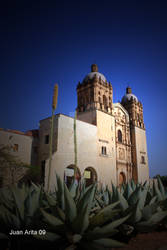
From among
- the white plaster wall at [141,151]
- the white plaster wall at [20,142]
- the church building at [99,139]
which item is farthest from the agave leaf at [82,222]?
the white plaster wall at [141,151]

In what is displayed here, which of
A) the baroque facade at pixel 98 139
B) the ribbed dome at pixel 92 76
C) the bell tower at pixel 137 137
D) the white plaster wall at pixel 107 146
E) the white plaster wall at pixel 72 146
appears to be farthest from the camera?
the bell tower at pixel 137 137

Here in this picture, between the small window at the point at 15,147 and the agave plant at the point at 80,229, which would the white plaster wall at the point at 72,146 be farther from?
the agave plant at the point at 80,229

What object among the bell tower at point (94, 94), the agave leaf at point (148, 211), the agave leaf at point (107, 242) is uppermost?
the bell tower at point (94, 94)

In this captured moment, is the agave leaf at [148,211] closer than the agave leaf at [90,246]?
No

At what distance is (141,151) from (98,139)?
9272 mm

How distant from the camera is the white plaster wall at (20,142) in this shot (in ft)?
41.1

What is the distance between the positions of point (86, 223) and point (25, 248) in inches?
25.2

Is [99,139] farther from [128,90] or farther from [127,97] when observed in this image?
[128,90]

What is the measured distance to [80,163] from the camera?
15.1 meters

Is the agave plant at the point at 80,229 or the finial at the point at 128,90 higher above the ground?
the finial at the point at 128,90

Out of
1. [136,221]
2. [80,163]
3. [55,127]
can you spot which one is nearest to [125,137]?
[80,163]

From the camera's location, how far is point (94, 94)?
774 inches

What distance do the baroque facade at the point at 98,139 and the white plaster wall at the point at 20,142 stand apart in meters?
0.70

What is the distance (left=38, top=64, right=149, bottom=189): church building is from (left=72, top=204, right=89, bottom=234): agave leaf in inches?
443
